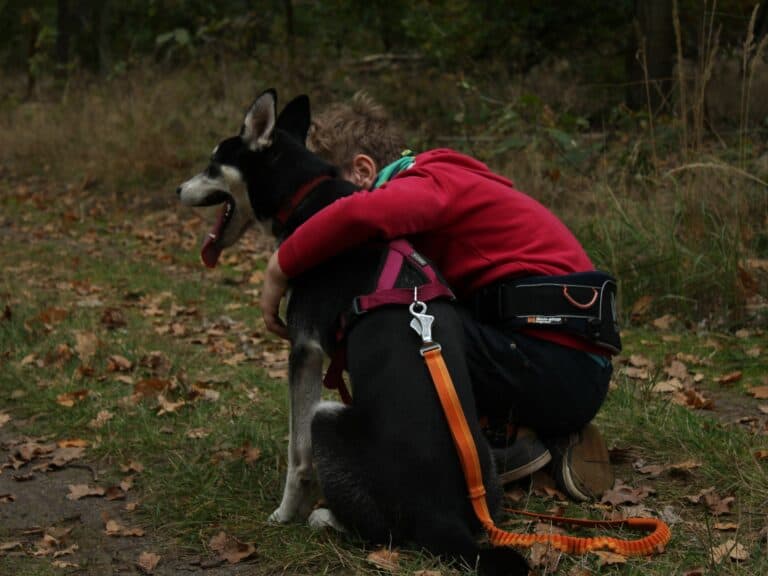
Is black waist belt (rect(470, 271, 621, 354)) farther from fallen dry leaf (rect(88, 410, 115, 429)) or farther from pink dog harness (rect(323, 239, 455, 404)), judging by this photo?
fallen dry leaf (rect(88, 410, 115, 429))

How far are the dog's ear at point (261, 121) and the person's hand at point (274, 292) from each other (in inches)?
19.2

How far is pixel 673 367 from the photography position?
5.44 meters

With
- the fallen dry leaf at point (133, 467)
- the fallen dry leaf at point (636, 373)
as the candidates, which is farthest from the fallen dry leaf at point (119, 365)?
the fallen dry leaf at point (636, 373)

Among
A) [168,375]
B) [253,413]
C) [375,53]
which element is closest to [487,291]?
[253,413]

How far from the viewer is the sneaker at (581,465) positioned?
143 inches

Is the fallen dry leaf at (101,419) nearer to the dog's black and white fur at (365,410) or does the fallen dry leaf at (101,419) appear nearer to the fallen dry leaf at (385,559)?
the dog's black and white fur at (365,410)

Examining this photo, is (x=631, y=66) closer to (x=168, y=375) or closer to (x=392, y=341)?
(x=168, y=375)

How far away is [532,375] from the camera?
3424 millimetres

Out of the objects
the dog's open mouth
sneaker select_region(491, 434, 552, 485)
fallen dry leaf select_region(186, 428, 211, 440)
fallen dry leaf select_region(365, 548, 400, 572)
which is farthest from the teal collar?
fallen dry leaf select_region(186, 428, 211, 440)

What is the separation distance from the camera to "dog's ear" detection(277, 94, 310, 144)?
3844 mm

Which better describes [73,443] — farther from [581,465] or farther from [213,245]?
[581,465]

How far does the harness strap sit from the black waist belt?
1.62 feet

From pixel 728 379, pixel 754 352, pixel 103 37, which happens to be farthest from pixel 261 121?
pixel 103 37

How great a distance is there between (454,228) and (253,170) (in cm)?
88
